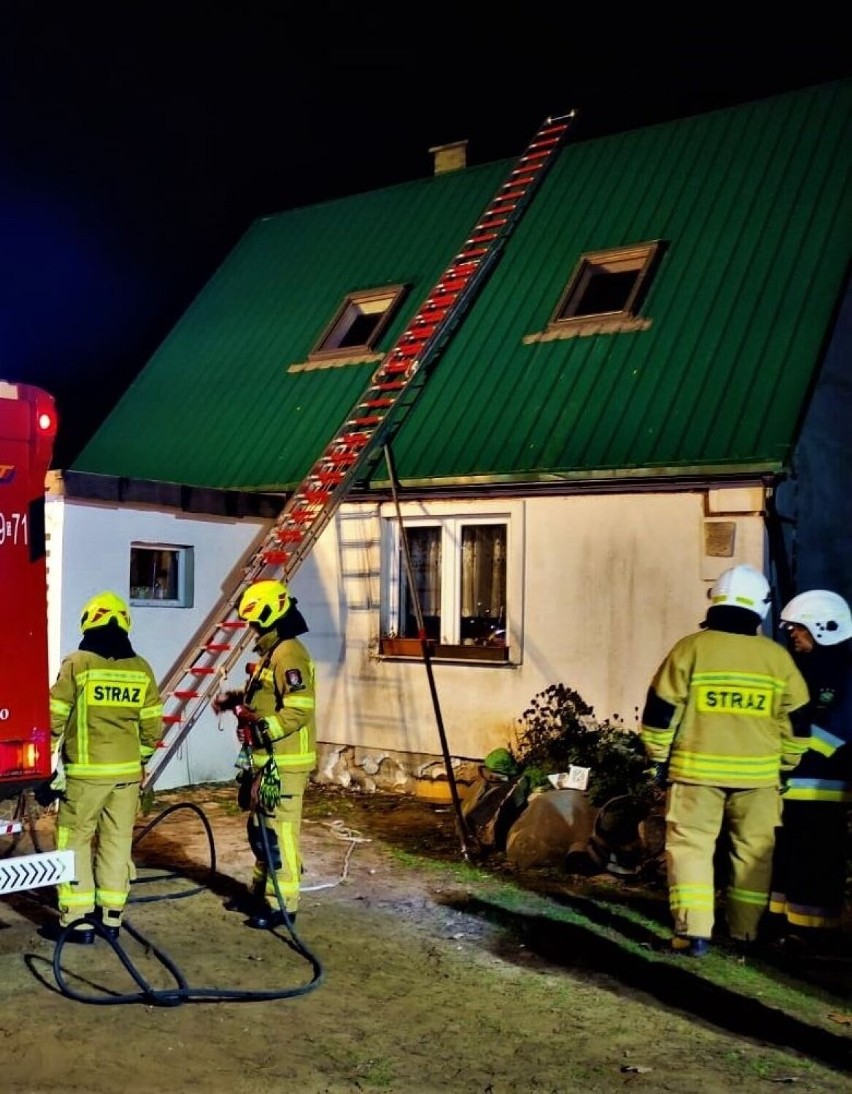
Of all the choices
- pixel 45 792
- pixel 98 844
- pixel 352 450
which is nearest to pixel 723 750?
pixel 98 844

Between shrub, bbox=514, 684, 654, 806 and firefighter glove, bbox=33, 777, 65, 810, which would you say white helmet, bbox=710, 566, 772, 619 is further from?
firefighter glove, bbox=33, 777, 65, 810

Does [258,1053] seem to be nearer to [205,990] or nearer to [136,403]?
[205,990]

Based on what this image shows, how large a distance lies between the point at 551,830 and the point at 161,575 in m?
4.52

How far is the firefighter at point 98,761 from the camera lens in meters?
5.79

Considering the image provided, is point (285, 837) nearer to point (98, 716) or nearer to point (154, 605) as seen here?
point (98, 716)

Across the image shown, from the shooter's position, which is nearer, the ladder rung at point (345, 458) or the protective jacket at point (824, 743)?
the protective jacket at point (824, 743)

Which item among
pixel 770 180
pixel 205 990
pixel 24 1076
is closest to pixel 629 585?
pixel 770 180

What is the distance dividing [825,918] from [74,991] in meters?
3.74

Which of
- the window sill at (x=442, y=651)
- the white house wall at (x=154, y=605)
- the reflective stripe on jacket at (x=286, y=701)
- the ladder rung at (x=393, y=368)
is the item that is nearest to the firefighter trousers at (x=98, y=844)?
the reflective stripe on jacket at (x=286, y=701)

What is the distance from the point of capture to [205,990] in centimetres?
508

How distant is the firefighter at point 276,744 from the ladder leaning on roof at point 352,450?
71.7 inches

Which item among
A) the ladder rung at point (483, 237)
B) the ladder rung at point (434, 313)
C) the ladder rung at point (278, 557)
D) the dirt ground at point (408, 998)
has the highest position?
the ladder rung at point (483, 237)

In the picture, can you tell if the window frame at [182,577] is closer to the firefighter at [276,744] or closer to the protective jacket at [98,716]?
the firefighter at [276,744]

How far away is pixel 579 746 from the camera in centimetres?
870
